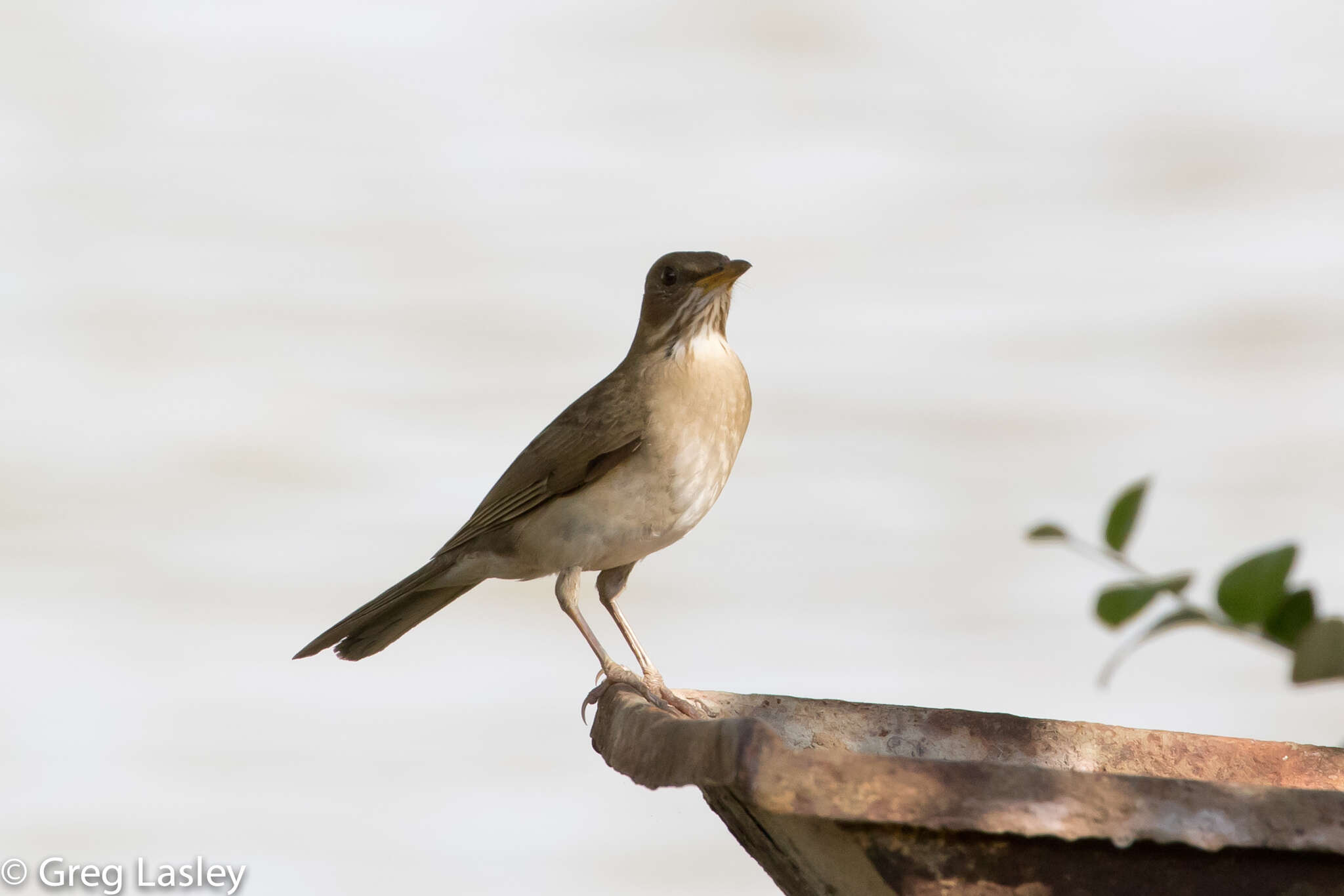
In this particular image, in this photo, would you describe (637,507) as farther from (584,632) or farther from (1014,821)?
(1014,821)

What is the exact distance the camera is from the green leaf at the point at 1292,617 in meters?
1.01

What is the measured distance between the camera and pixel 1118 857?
5.33 ft

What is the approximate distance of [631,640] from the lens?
154 inches

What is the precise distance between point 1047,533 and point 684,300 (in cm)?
292

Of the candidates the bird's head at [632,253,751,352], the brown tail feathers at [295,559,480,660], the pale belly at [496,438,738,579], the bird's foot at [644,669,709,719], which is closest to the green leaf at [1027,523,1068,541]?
the bird's foot at [644,669,709,719]

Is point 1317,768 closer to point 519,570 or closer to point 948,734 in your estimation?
point 948,734

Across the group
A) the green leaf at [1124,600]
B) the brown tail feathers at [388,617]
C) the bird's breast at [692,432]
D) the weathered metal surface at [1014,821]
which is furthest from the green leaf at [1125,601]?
the brown tail feathers at [388,617]

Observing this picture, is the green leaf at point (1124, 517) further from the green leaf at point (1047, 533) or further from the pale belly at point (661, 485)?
the pale belly at point (661, 485)

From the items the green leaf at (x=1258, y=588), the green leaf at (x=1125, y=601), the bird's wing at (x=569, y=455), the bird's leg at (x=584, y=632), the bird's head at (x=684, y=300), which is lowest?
the green leaf at (x=1258, y=588)

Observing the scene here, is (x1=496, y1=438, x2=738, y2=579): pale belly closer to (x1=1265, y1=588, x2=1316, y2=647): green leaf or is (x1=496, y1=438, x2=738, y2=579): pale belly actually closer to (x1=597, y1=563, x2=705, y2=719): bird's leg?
(x1=597, y1=563, x2=705, y2=719): bird's leg

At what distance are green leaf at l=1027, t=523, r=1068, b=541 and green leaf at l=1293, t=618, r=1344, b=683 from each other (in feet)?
0.59

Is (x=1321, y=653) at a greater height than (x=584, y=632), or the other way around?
(x=584, y=632)

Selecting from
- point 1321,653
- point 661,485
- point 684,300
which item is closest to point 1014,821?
point 1321,653

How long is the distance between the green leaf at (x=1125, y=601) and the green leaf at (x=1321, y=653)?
114mm
